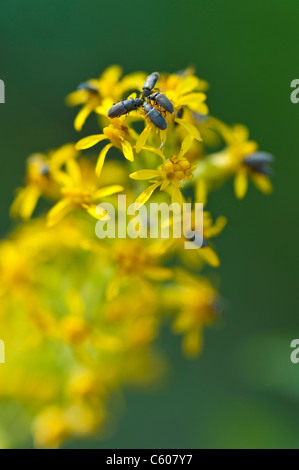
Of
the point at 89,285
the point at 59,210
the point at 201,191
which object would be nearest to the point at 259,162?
the point at 201,191

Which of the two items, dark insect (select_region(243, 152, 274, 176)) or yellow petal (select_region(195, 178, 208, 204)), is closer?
yellow petal (select_region(195, 178, 208, 204))

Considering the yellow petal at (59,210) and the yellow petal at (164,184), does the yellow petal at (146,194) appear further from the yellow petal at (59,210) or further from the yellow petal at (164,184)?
the yellow petal at (59,210)

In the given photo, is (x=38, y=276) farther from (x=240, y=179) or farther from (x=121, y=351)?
(x=240, y=179)

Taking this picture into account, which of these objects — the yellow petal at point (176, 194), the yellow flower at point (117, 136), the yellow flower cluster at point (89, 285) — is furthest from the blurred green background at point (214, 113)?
the yellow flower at point (117, 136)

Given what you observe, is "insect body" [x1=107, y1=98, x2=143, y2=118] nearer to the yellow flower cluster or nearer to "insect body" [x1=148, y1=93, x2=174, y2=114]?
"insect body" [x1=148, y1=93, x2=174, y2=114]

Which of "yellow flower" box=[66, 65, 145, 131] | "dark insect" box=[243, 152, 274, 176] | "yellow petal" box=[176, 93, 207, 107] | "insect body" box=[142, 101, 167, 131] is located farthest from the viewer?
"dark insect" box=[243, 152, 274, 176]

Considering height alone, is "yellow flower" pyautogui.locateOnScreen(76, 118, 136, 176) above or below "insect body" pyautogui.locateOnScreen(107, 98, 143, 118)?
below

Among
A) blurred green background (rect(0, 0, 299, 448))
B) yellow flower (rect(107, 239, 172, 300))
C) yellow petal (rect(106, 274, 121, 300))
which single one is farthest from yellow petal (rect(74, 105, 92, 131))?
blurred green background (rect(0, 0, 299, 448))
